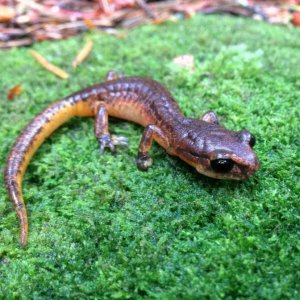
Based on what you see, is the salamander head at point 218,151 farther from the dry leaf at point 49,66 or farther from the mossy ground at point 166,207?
the dry leaf at point 49,66

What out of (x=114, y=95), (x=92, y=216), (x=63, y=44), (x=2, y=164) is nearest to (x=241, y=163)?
(x=92, y=216)

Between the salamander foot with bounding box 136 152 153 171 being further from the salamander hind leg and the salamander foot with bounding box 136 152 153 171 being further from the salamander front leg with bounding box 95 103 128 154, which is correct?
the salamander hind leg

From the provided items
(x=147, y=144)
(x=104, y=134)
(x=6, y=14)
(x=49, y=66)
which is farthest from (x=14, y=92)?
(x=147, y=144)

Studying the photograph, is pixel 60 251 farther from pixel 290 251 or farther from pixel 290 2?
pixel 290 2

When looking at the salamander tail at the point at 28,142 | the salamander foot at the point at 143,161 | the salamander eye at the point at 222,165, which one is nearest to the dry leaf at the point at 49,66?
the salamander tail at the point at 28,142

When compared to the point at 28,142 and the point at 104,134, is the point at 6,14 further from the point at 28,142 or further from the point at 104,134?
the point at 104,134
